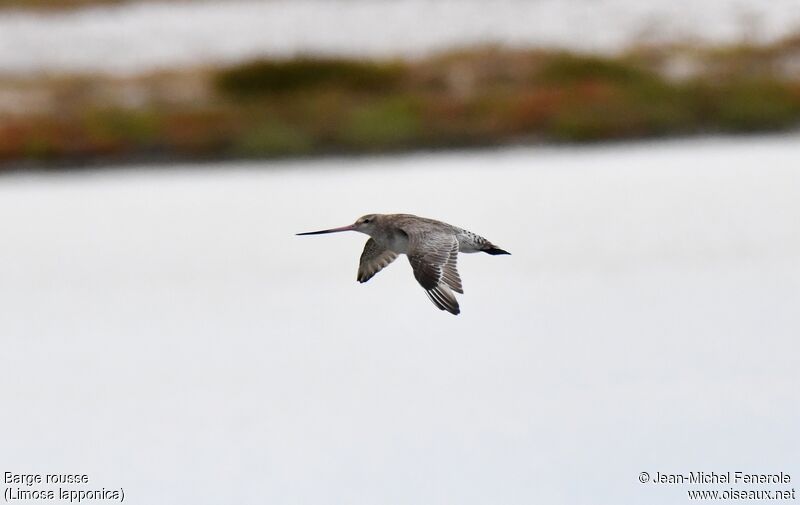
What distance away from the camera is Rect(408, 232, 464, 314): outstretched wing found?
20.0 feet

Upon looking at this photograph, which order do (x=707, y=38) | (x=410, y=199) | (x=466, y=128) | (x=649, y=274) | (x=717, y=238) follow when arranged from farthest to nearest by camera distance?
(x=707, y=38), (x=466, y=128), (x=410, y=199), (x=717, y=238), (x=649, y=274)

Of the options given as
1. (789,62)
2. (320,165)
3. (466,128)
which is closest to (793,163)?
(789,62)

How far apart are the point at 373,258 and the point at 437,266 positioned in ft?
3.04

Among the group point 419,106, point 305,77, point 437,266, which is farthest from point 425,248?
point 305,77

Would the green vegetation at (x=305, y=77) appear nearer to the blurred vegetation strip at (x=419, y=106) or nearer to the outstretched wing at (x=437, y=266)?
the blurred vegetation strip at (x=419, y=106)

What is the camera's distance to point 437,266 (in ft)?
20.5

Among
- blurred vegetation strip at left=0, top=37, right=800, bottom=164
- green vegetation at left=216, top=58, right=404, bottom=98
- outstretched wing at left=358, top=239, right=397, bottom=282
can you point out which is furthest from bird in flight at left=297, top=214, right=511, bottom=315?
green vegetation at left=216, top=58, right=404, bottom=98

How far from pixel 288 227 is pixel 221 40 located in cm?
397

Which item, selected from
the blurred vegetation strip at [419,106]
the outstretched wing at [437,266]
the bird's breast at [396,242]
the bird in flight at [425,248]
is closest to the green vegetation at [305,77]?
the blurred vegetation strip at [419,106]

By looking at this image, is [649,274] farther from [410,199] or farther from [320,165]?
[320,165]

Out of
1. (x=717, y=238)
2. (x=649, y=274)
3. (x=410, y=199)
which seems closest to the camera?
(x=649, y=274)

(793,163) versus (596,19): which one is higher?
(596,19)

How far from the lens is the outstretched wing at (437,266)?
6.11m

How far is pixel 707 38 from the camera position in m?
15.4
